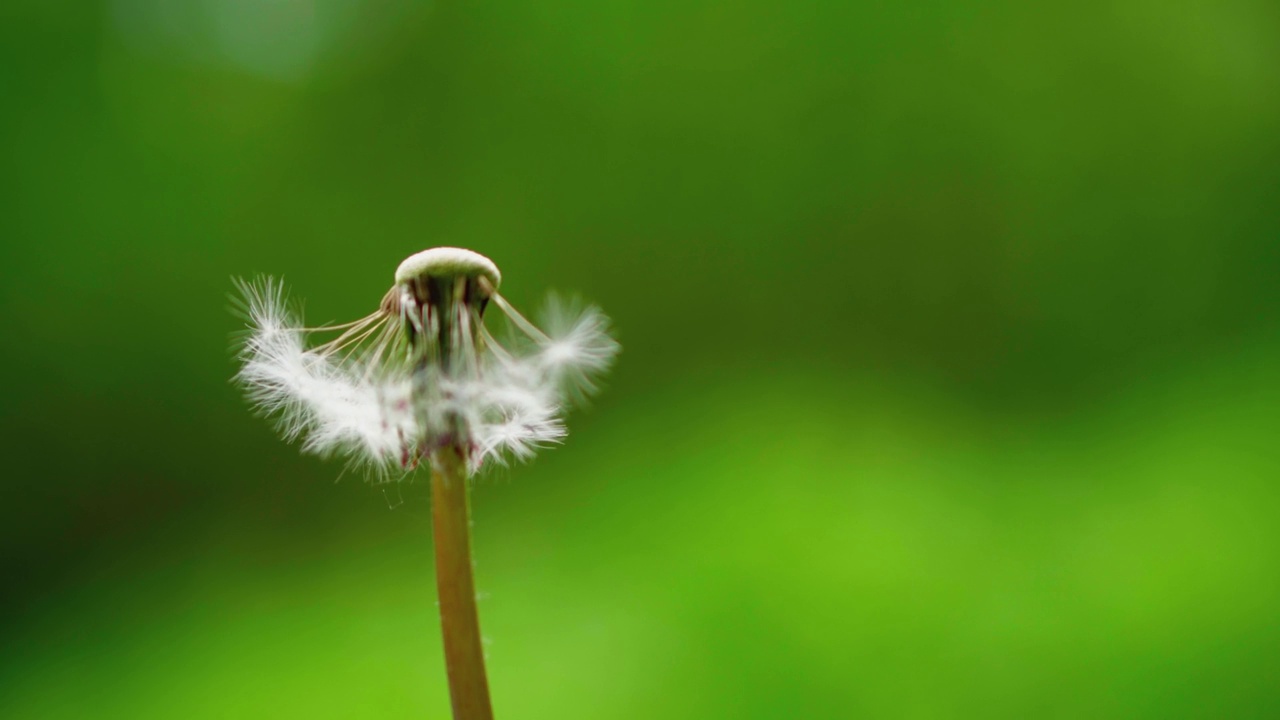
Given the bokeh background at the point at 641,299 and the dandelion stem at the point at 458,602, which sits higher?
the bokeh background at the point at 641,299

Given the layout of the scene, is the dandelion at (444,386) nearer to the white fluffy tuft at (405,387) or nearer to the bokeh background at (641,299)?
the white fluffy tuft at (405,387)

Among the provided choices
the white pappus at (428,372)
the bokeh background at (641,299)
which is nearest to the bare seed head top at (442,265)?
the white pappus at (428,372)

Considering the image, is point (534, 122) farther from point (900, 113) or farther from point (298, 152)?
point (900, 113)

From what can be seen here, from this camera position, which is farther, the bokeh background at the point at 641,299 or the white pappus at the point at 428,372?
the bokeh background at the point at 641,299

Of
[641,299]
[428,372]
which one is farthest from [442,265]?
[641,299]

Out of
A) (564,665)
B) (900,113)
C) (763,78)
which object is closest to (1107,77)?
(900,113)

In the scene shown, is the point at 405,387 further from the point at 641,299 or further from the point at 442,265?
the point at 641,299

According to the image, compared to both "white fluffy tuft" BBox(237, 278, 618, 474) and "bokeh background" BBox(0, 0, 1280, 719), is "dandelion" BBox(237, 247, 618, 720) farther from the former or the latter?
"bokeh background" BBox(0, 0, 1280, 719)
